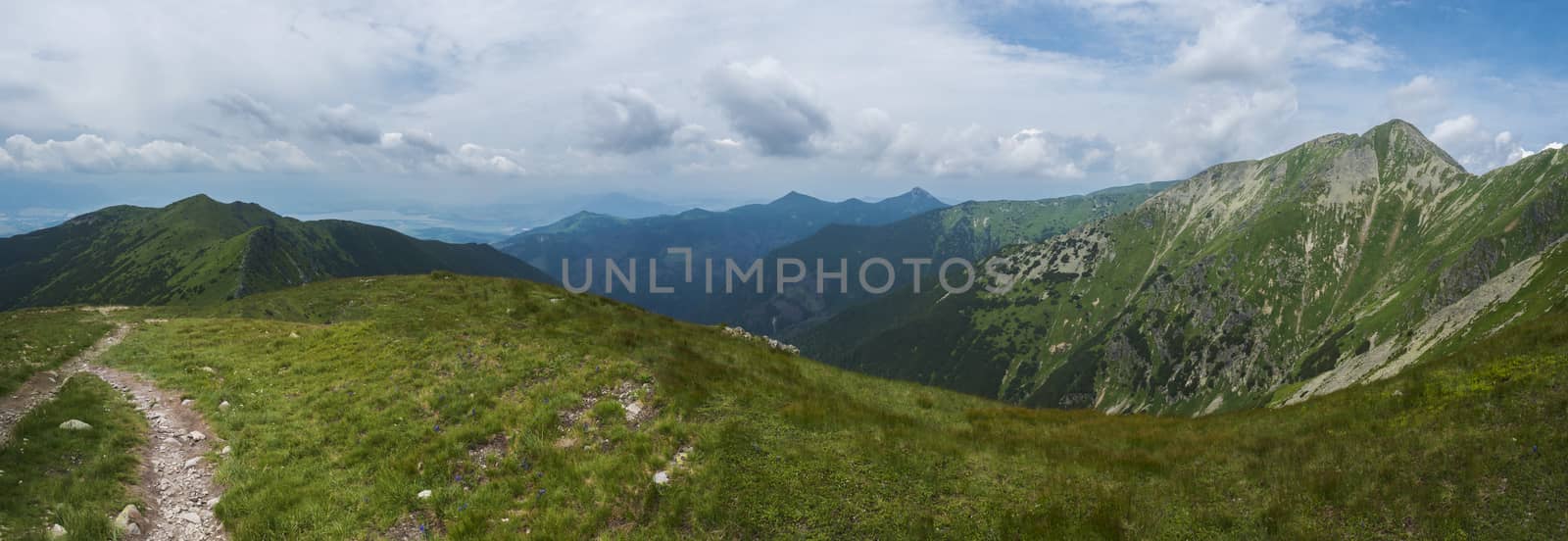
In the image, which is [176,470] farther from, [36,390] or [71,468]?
[36,390]

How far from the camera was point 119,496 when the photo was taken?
12.0m

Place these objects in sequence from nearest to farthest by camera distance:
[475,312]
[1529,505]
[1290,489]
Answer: [1529,505] → [1290,489] → [475,312]

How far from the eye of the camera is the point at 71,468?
13.1 meters

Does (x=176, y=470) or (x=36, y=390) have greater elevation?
(x=36, y=390)

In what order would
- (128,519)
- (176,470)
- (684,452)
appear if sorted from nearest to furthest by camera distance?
(128,519) → (176,470) → (684,452)

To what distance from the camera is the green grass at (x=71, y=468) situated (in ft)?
35.1

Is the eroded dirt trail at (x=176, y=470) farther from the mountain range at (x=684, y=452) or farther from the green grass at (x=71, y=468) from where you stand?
the green grass at (x=71, y=468)

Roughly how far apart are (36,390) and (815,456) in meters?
26.5

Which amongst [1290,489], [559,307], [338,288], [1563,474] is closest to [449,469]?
[559,307]

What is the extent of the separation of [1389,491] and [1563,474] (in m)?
2.56

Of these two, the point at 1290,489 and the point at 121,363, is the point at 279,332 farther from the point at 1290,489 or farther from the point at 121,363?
the point at 1290,489

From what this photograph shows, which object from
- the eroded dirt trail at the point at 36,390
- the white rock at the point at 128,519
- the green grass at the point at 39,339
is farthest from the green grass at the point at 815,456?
the green grass at the point at 39,339

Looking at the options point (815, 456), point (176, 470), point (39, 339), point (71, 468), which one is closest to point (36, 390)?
point (71, 468)

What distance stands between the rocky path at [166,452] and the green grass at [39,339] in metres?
0.49
